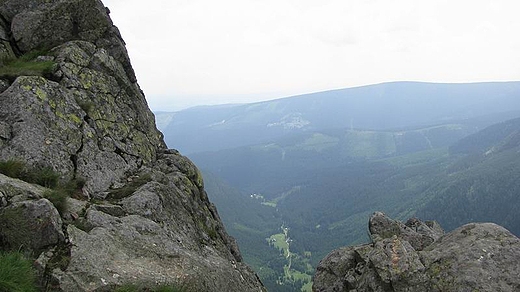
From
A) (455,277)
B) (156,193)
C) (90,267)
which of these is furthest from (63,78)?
(455,277)

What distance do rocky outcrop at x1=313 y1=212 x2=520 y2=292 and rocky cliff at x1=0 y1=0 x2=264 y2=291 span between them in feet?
18.2

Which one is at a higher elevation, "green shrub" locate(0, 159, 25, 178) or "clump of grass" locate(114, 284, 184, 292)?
"green shrub" locate(0, 159, 25, 178)

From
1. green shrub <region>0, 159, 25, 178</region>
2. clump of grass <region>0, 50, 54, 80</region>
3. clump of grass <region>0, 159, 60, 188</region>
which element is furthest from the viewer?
clump of grass <region>0, 50, 54, 80</region>

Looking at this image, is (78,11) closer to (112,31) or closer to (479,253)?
(112,31)

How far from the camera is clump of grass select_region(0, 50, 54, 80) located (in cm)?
2014

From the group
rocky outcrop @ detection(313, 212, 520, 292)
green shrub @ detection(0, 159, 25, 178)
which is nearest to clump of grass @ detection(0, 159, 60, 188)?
green shrub @ detection(0, 159, 25, 178)

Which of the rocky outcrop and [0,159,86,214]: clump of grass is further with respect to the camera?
the rocky outcrop

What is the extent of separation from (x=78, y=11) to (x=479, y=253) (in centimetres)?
2899

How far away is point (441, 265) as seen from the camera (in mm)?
17219

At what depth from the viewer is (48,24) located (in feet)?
82.0

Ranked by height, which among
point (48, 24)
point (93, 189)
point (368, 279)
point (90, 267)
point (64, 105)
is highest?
point (48, 24)

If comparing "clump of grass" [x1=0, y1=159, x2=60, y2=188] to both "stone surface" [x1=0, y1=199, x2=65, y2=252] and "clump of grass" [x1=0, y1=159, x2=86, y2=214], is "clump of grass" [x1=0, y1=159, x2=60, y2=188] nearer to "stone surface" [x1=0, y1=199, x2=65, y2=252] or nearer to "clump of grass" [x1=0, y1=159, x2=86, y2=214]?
"clump of grass" [x1=0, y1=159, x2=86, y2=214]

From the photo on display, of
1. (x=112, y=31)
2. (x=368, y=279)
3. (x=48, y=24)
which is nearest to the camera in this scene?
(x=368, y=279)

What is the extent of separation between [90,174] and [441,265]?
17815 mm
